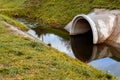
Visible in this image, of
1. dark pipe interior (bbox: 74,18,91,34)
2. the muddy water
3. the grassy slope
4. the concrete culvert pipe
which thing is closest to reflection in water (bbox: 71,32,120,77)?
the muddy water

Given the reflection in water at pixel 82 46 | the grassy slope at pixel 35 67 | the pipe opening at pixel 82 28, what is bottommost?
the reflection in water at pixel 82 46

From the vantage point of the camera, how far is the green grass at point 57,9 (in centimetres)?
3156

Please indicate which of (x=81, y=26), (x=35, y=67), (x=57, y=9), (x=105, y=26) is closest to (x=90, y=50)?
(x=105, y=26)

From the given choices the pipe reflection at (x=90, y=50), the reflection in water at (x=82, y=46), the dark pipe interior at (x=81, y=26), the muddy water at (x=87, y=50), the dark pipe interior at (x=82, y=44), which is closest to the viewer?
the muddy water at (x=87, y=50)

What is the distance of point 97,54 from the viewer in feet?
75.5

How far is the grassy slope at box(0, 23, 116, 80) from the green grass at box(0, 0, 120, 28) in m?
14.5

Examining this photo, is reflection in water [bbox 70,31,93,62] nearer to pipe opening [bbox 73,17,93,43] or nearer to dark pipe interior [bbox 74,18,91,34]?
pipe opening [bbox 73,17,93,43]

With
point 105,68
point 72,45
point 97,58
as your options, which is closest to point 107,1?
point 72,45

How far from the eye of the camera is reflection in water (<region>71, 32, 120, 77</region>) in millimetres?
19812

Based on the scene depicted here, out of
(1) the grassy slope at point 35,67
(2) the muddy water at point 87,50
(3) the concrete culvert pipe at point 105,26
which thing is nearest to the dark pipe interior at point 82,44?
(2) the muddy water at point 87,50

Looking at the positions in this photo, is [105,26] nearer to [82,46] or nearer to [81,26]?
[82,46]

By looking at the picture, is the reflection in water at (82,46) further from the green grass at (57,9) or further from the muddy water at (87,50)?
the green grass at (57,9)

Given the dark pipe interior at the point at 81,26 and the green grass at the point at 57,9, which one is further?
the green grass at the point at 57,9

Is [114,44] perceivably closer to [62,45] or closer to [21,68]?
[62,45]
